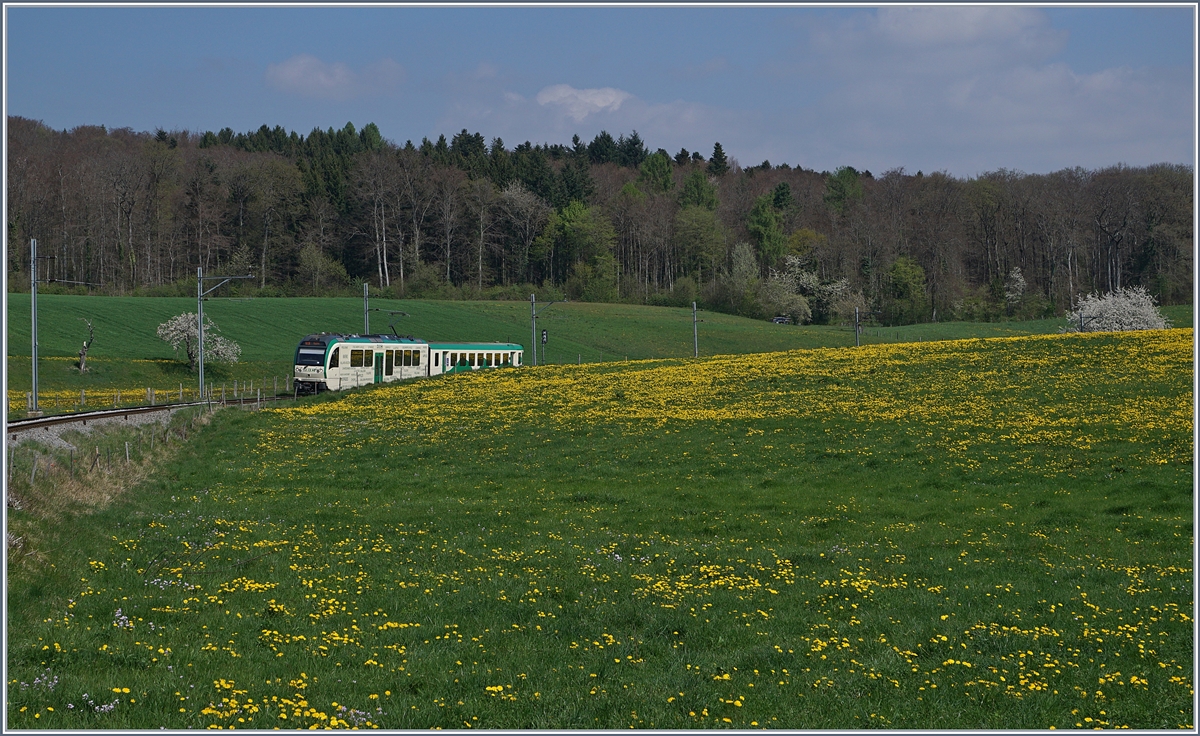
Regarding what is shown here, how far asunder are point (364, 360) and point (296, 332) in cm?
3832

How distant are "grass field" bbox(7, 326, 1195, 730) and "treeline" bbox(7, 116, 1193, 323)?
92.2m

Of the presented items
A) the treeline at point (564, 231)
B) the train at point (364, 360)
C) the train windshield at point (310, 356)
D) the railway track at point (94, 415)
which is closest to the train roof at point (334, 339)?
the train at point (364, 360)

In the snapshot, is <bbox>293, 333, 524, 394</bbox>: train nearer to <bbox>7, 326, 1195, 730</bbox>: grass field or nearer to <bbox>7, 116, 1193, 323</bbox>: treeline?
<bbox>7, 326, 1195, 730</bbox>: grass field

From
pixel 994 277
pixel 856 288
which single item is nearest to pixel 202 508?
pixel 856 288

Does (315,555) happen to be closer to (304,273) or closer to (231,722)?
(231,722)

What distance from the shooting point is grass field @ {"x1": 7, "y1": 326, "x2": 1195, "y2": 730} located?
11992mm

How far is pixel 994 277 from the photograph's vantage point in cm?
14325

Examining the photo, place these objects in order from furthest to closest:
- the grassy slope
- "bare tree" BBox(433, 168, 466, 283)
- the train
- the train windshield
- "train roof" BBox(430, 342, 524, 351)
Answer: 1. "bare tree" BBox(433, 168, 466, 283)
2. the grassy slope
3. "train roof" BBox(430, 342, 524, 351)
4. the train
5. the train windshield

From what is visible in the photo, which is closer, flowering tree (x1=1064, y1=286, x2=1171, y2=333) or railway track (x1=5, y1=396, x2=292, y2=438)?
railway track (x1=5, y1=396, x2=292, y2=438)

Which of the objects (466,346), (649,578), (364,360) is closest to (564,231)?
(466,346)

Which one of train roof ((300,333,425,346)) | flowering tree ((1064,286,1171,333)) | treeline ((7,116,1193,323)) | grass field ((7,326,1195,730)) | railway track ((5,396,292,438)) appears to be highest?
treeline ((7,116,1193,323))

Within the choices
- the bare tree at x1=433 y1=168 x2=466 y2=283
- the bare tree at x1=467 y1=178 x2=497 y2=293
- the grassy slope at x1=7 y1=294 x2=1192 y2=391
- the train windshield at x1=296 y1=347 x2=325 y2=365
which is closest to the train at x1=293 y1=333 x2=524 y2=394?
the train windshield at x1=296 y1=347 x2=325 y2=365

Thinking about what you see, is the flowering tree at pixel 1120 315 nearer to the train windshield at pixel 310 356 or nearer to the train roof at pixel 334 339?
the train roof at pixel 334 339

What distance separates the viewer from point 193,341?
74.8 meters
